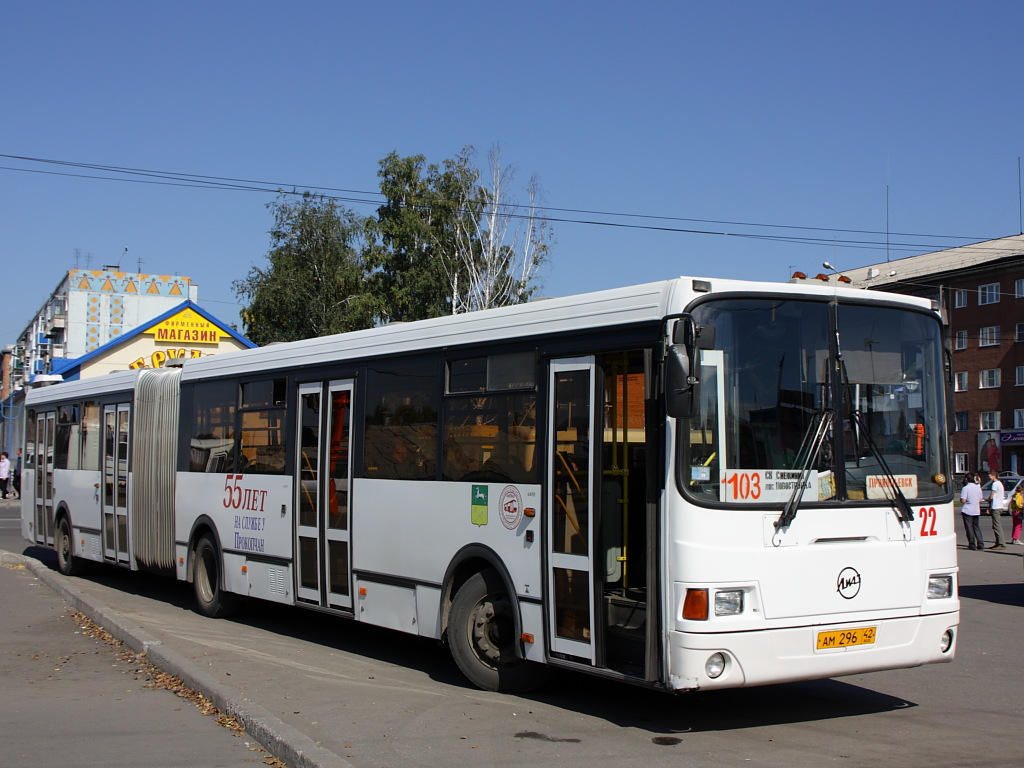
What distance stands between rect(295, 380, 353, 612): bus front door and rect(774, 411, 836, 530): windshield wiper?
4.78m

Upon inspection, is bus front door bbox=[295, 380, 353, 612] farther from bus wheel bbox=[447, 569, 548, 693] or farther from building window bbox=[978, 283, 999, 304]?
building window bbox=[978, 283, 999, 304]

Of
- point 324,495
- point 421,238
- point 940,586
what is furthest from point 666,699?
point 421,238

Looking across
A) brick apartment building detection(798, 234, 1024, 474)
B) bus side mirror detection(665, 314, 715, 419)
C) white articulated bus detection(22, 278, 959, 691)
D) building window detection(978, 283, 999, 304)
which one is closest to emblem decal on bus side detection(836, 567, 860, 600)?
white articulated bus detection(22, 278, 959, 691)

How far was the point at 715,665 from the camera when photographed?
22.3 ft

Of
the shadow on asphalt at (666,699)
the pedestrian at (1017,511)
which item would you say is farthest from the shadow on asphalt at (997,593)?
the pedestrian at (1017,511)

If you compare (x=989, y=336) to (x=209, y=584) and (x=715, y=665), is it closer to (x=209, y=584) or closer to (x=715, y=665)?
(x=209, y=584)

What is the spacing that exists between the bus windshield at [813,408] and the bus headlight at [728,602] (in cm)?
58

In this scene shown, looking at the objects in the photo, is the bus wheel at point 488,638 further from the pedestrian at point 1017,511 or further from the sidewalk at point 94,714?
the pedestrian at point 1017,511

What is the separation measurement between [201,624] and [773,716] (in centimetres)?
735

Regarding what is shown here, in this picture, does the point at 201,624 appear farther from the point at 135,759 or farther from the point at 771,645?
the point at 771,645

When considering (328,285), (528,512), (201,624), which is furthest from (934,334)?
(328,285)

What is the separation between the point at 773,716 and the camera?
7.85 metres

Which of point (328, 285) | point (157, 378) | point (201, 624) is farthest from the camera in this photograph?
point (328, 285)

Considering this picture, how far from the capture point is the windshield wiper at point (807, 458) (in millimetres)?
7020
